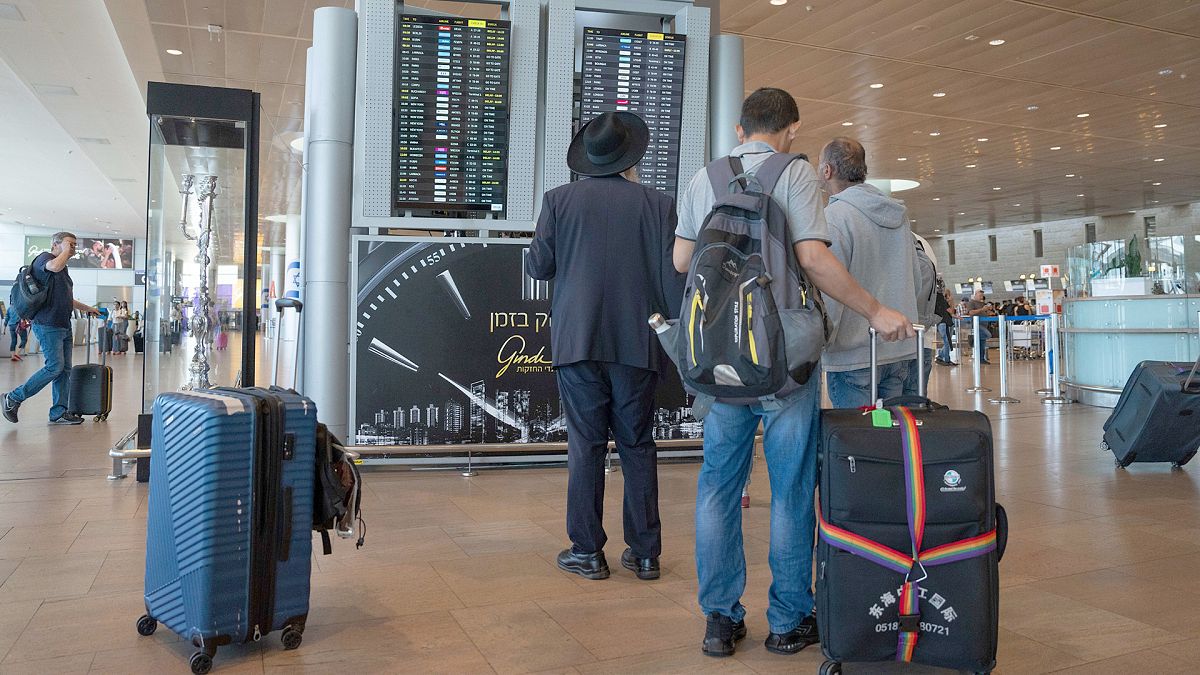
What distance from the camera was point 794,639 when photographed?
238 centimetres

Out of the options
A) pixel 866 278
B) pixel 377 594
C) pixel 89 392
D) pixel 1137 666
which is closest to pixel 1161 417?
pixel 866 278

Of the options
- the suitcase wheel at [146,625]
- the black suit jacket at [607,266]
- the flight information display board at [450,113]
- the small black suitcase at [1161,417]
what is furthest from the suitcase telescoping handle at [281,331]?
the small black suitcase at [1161,417]

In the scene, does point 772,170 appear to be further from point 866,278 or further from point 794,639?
point 794,639

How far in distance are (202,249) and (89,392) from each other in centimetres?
365

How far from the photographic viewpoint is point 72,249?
25.4 feet

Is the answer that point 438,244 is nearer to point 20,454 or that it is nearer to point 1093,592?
point 20,454

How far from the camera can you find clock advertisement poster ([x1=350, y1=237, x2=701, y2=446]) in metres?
5.20

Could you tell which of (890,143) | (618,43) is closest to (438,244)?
(618,43)

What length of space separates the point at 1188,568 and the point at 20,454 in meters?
6.41

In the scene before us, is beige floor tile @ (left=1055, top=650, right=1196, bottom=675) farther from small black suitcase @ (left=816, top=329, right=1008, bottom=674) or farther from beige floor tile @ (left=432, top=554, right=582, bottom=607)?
beige floor tile @ (left=432, top=554, right=582, bottom=607)

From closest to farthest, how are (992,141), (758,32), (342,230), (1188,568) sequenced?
1. (1188,568)
2. (342,230)
3. (758,32)
4. (992,141)

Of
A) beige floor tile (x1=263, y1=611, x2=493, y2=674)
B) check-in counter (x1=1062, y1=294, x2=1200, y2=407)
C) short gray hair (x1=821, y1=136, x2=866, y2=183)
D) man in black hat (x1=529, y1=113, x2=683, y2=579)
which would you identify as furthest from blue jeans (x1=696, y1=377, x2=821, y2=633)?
check-in counter (x1=1062, y1=294, x2=1200, y2=407)

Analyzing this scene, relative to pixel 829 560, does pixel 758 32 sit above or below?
above
